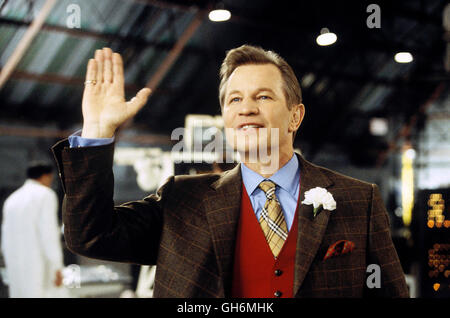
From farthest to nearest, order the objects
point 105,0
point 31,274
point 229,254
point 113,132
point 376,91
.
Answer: point 376,91
point 105,0
point 31,274
point 229,254
point 113,132

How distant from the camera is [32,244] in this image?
394cm

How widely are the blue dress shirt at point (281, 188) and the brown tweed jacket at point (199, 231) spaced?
0.05 m

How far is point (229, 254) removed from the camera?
4.47 ft

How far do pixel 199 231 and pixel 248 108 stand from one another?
40cm

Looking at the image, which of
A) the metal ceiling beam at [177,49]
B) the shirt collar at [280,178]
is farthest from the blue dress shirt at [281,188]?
the metal ceiling beam at [177,49]

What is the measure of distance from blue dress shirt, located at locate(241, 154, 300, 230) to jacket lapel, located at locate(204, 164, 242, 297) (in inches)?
1.5

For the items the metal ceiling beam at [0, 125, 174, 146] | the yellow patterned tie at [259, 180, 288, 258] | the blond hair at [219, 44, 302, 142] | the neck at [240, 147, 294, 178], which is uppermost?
the metal ceiling beam at [0, 125, 174, 146]

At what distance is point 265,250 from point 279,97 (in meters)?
0.49

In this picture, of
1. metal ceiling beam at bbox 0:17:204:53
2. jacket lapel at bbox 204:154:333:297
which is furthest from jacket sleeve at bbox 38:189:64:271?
metal ceiling beam at bbox 0:17:204:53

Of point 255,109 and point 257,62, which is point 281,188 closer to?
point 255,109

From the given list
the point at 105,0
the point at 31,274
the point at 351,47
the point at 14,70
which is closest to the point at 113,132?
the point at 31,274

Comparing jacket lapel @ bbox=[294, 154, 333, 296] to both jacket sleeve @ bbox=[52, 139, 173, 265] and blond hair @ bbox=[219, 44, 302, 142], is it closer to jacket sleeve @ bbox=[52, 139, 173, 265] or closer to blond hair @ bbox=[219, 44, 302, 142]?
blond hair @ bbox=[219, 44, 302, 142]

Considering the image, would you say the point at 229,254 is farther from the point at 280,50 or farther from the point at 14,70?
the point at 280,50

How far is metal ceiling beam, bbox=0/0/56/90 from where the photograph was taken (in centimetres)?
734
